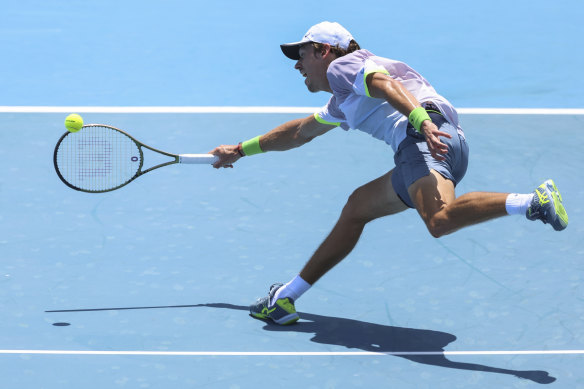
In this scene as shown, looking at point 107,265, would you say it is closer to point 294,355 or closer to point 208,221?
point 208,221

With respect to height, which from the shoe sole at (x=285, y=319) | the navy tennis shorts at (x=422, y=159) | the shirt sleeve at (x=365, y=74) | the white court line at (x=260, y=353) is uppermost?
the shirt sleeve at (x=365, y=74)

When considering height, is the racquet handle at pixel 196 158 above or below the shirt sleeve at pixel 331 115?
below

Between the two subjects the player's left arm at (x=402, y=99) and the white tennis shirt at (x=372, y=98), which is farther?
the white tennis shirt at (x=372, y=98)

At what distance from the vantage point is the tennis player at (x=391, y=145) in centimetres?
505

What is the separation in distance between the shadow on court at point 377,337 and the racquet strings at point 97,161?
1221mm

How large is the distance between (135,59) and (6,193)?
10.9ft

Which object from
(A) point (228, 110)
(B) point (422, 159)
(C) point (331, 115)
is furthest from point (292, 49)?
(A) point (228, 110)

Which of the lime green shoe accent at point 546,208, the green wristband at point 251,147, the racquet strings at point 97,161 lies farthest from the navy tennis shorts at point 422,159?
the racquet strings at point 97,161

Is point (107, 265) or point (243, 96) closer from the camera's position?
point (107, 265)

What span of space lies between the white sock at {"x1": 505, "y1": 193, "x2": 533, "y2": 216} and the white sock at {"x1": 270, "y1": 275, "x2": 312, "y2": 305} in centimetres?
134

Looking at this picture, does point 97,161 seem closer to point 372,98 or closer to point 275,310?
point 275,310

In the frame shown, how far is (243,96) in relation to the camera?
9.58 metres

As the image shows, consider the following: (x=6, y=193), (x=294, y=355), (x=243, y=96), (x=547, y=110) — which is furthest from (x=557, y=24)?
(x=294, y=355)

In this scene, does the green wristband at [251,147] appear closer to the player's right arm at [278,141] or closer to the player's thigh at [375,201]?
the player's right arm at [278,141]
